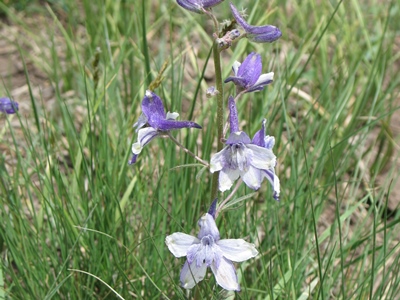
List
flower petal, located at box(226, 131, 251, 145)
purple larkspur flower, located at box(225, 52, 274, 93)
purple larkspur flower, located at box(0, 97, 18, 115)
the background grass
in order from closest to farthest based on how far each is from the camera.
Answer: flower petal, located at box(226, 131, 251, 145) → purple larkspur flower, located at box(225, 52, 274, 93) → the background grass → purple larkspur flower, located at box(0, 97, 18, 115)

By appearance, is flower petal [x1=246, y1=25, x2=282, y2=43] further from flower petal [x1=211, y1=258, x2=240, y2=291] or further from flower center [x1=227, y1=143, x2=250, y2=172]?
flower petal [x1=211, y1=258, x2=240, y2=291]

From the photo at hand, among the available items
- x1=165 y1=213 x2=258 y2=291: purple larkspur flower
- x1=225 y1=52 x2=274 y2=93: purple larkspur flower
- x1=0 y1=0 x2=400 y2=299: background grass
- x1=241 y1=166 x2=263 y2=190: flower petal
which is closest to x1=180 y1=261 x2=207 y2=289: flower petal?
x1=165 y1=213 x2=258 y2=291: purple larkspur flower

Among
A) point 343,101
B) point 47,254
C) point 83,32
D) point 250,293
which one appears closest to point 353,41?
point 343,101

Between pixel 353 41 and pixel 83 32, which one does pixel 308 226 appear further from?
pixel 83 32

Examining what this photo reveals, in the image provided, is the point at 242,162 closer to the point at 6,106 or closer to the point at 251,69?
the point at 251,69

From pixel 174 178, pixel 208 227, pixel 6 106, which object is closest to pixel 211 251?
pixel 208 227

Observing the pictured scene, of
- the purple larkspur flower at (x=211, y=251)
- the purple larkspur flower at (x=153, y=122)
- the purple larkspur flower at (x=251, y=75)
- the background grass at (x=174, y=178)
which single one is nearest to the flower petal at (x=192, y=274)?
the purple larkspur flower at (x=211, y=251)

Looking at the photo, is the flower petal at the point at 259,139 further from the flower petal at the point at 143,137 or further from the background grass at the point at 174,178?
the flower petal at the point at 143,137
